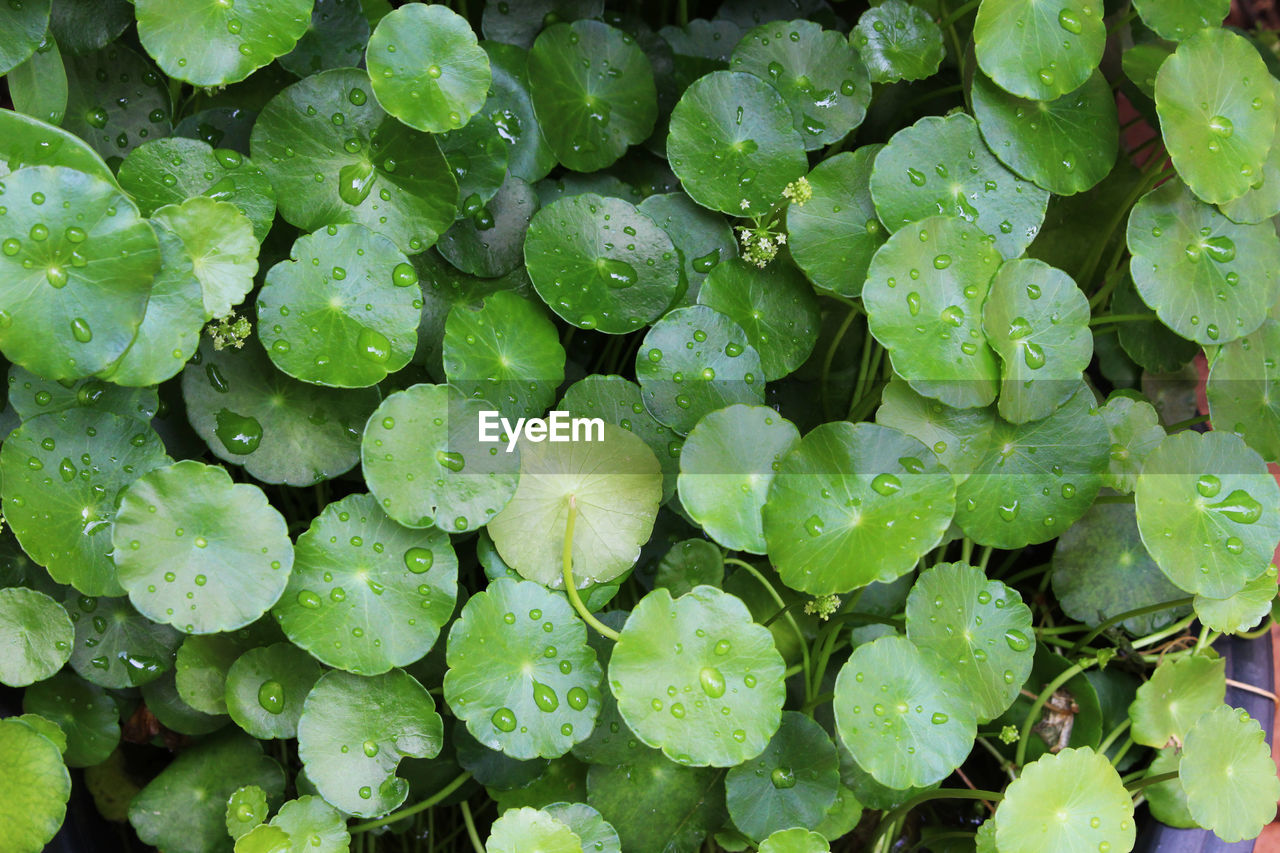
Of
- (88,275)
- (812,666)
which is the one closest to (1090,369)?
(812,666)

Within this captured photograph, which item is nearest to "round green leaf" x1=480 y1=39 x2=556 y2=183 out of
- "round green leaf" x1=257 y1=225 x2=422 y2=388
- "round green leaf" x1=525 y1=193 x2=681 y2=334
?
"round green leaf" x1=525 y1=193 x2=681 y2=334

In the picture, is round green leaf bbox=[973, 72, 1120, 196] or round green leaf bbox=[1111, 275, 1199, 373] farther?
round green leaf bbox=[1111, 275, 1199, 373]

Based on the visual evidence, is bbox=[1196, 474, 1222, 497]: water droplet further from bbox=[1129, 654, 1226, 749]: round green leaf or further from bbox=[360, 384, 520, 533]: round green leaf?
bbox=[360, 384, 520, 533]: round green leaf

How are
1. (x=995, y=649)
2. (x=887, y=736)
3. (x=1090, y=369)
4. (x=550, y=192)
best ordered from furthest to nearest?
(x=1090, y=369) → (x=550, y=192) → (x=995, y=649) → (x=887, y=736)

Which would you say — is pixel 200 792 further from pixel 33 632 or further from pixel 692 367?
pixel 692 367

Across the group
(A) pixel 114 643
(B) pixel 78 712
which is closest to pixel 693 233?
(A) pixel 114 643

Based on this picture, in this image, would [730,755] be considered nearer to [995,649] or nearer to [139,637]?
[995,649]
